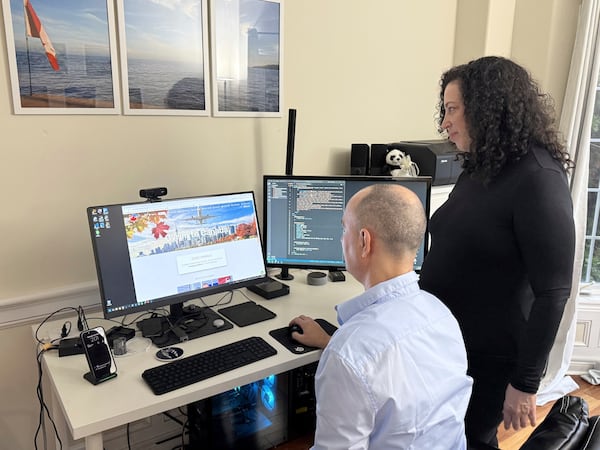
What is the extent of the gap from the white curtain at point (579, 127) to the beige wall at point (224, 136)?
0.35ft

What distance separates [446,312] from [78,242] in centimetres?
142

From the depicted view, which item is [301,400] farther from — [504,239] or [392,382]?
[392,382]

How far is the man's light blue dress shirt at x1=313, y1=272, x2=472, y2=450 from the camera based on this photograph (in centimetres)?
90

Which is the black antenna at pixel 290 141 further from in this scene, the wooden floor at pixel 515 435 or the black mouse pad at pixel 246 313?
the wooden floor at pixel 515 435

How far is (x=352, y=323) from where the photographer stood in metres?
0.98

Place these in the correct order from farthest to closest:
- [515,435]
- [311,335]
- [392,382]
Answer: [515,435] → [311,335] → [392,382]

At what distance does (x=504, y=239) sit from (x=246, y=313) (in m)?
0.94

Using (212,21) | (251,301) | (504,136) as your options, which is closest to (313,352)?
(251,301)

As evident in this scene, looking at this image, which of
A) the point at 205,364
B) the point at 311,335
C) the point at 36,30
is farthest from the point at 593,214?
the point at 36,30

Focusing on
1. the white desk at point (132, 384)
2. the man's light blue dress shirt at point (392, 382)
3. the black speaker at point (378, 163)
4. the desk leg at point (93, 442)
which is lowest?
the desk leg at point (93, 442)

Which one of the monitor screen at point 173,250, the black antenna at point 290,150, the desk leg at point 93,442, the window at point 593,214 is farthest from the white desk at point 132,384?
the window at point 593,214

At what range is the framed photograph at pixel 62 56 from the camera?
Result: 161cm

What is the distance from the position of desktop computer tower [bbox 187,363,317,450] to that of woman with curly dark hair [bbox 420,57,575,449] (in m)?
0.87

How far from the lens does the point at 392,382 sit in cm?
90
